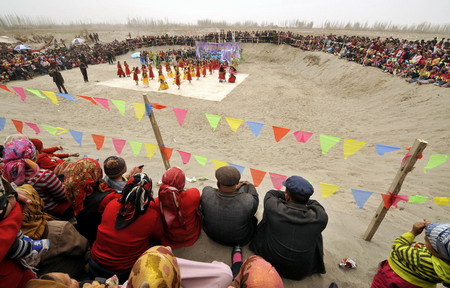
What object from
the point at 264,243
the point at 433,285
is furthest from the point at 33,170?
the point at 433,285

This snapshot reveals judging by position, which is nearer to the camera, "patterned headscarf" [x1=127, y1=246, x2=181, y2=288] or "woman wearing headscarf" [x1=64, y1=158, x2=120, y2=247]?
"patterned headscarf" [x1=127, y1=246, x2=181, y2=288]

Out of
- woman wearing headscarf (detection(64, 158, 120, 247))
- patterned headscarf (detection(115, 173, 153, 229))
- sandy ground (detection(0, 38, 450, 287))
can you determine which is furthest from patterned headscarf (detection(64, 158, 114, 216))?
sandy ground (detection(0, 38, 450, 287))

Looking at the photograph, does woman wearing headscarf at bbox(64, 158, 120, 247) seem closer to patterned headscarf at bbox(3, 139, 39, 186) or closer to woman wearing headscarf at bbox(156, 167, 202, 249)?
patterned headscarf at bbox(3, 139, 39, 186)

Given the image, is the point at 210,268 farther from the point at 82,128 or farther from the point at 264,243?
the point at 82,128

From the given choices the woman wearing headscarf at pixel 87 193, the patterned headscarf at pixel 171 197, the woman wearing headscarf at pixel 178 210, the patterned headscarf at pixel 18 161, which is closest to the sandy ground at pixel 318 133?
the woman wearing headscarf at pixel 178 210

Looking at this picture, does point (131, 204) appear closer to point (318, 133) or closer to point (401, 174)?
point (401, 174)

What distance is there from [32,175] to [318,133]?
340 inches

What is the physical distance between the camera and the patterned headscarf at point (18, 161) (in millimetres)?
2482

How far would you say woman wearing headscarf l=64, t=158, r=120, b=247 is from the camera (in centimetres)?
255

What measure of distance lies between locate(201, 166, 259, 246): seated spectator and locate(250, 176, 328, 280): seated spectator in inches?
11.3

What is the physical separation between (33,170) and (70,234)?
1018 millimetres

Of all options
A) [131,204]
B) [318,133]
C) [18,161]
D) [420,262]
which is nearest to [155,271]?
[131,204]

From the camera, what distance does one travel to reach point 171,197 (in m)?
2.42

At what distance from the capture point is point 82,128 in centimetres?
831
